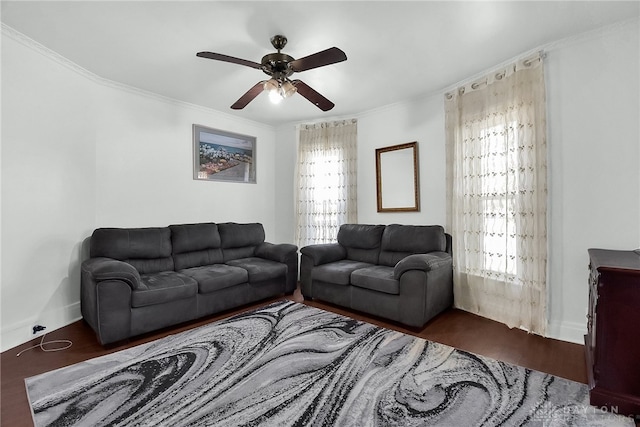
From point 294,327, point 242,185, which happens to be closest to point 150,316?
point 294,327

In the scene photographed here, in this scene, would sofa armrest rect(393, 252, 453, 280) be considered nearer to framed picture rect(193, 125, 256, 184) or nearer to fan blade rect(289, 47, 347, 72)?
fan blade rect(289, 47, 347, 72)

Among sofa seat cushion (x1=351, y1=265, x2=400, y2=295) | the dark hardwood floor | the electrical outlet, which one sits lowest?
the dark hardwood floor

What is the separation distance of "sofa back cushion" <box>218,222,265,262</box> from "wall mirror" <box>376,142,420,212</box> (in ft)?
6.14

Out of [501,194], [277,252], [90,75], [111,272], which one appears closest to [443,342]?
[501,194]

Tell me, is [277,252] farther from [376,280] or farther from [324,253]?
[376,280]

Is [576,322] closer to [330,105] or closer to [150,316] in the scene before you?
[330,105]

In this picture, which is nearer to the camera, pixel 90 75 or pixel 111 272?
pixel 111 272

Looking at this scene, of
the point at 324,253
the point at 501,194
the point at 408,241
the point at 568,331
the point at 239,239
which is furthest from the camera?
the point at 239,239

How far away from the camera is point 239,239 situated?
13.2ft

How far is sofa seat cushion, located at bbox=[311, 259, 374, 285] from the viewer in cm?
322

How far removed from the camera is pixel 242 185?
4.57 m

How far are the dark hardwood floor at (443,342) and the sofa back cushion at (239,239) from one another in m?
1.06

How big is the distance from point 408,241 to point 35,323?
380cm

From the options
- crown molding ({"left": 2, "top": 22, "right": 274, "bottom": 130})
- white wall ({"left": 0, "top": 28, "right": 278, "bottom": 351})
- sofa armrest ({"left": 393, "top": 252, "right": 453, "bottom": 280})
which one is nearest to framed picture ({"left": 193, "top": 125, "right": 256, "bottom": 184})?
white wall ({"left": 0, "top": 28, "right": 278, "bottom": 351})
